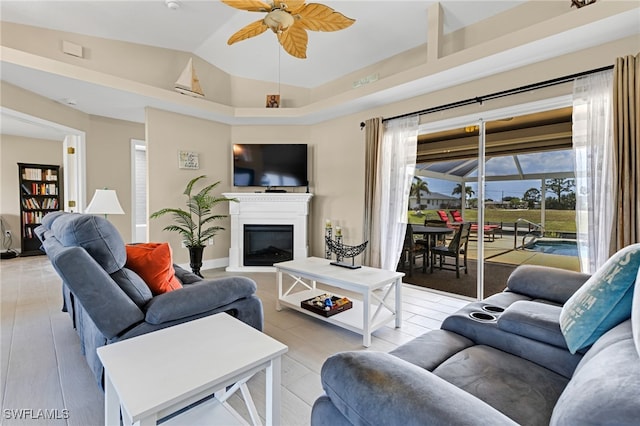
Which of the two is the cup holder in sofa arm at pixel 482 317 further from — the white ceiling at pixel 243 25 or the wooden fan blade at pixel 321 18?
the white ceiling at pixel 243 25

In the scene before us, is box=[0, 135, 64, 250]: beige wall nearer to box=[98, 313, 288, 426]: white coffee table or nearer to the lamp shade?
the lamp shade

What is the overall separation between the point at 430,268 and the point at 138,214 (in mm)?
5612

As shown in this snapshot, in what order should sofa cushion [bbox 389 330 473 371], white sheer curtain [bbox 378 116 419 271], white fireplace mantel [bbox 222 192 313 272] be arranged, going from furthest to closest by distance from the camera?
white fireplace mantel [bbox 222 192 313 272] < white sheer curtain [bbox 378 116 419 271] < sofa cushion [bbox 389 330 473 371]

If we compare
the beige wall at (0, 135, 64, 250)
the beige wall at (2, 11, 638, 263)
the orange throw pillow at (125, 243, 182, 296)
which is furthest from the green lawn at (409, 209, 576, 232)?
the beige wall at (0, 135, 64, 250)

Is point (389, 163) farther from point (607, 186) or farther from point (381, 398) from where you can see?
point (381, 398)

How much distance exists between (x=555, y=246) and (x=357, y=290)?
88.3 inches

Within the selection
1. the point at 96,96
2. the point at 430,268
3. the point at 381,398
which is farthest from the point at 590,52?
the point at 96,96

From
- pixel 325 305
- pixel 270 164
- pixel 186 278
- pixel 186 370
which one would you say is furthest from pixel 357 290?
pixel 270 164

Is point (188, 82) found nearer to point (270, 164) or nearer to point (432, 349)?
point (270, 164)

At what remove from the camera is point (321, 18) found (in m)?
2.24

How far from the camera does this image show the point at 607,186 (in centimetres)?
256

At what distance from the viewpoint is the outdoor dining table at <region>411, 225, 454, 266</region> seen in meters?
3.95

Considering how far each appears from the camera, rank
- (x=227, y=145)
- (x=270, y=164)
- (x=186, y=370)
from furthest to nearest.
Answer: (x=227, y=145) < (x=270, y=164) < (x=186, y=370)

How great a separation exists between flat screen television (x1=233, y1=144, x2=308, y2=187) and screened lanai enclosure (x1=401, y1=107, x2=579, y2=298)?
6.52 ft
